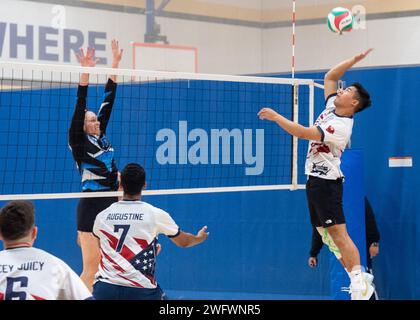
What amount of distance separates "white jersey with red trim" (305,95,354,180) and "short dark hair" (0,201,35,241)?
3.98 m

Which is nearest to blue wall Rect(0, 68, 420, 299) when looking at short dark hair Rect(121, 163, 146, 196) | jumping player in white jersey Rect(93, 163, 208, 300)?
short dark hair Rect(121, 163, 146, 196)

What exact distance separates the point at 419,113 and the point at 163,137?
3.07m

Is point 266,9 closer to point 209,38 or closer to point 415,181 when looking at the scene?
point 209,38

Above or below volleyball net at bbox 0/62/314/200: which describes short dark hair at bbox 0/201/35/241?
below

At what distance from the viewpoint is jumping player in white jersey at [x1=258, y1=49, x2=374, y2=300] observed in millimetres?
7664

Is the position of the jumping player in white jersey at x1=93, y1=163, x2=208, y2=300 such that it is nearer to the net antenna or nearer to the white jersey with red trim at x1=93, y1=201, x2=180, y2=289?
the white jersey with red trim at x1=93, y1=201, x2=180, y2=289

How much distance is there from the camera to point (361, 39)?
13508 mm

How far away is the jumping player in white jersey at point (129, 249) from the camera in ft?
18.6

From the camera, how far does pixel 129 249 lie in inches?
225

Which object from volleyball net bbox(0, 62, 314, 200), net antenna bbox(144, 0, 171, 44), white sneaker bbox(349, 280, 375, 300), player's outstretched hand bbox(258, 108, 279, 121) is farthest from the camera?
net antenna bbox(144, 0, 171, 44)

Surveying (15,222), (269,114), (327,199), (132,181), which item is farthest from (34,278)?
(327,199)

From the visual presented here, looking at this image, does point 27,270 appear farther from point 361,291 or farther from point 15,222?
point 361,291

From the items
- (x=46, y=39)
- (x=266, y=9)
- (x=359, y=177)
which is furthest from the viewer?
(x=266, y=9)

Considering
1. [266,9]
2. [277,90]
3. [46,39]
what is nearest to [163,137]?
[277,90]
